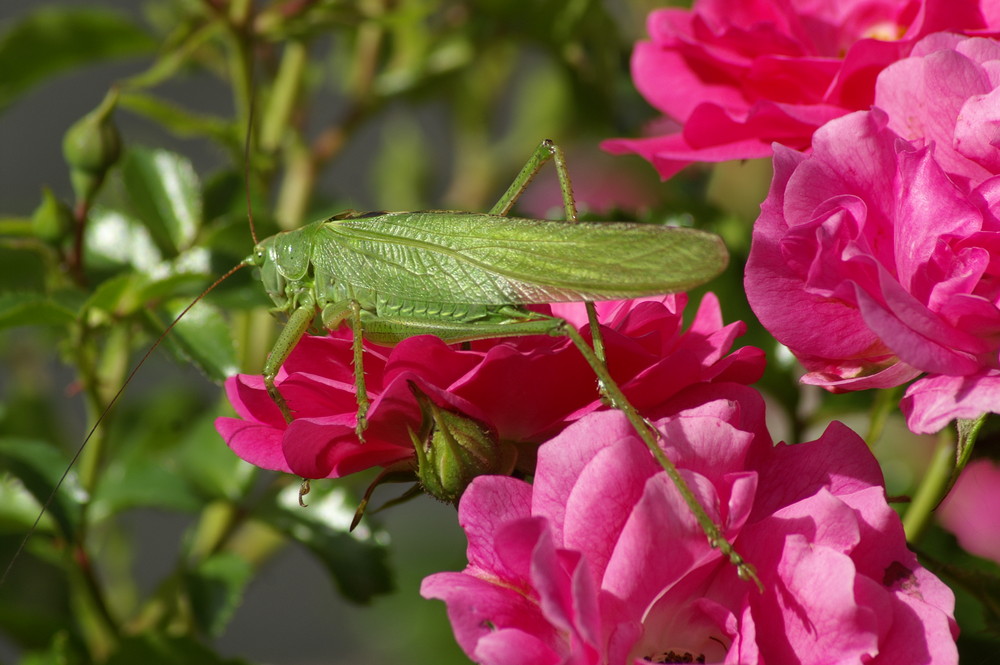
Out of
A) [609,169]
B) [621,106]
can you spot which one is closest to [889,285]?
[621,106]

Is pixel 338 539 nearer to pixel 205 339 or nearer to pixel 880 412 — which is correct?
pixel 205 339

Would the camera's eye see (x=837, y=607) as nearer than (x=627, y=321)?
Yes

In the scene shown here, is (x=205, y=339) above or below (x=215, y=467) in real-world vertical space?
above

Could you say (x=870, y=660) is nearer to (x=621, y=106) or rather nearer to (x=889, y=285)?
(x=889, y=285)

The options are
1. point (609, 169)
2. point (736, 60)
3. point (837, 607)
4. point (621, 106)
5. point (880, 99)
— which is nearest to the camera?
point (837, 607)

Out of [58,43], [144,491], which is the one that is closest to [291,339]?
[144,491]

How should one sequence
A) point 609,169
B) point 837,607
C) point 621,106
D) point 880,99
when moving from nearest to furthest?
point 837,607 → point 880,99 → point 621,106 → point 609,169

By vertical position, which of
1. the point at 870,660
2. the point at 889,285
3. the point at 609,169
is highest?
the point at 889,285
